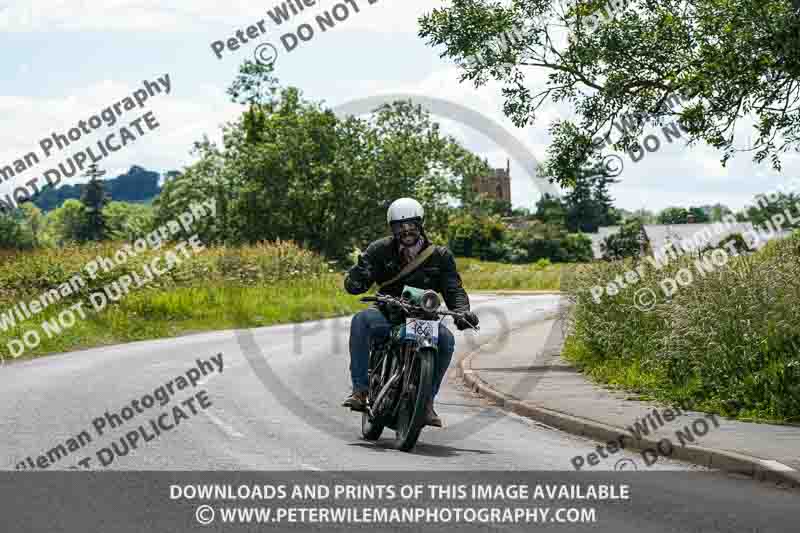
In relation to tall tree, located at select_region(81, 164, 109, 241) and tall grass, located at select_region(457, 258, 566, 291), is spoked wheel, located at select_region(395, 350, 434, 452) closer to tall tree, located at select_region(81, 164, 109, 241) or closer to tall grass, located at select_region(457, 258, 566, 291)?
tall grass, located at select_region(457, 258, 566, 291)

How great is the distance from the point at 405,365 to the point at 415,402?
0.40 m

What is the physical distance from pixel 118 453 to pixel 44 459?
625 mm

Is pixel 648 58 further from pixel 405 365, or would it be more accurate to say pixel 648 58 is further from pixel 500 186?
pixel 500 186

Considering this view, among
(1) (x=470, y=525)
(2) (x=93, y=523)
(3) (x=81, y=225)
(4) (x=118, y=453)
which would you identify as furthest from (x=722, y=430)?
(3) (x=81, y=225)

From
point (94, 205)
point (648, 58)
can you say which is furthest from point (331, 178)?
point (94, 205)


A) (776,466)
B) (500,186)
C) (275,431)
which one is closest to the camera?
(776,466)

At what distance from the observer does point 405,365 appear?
938 cm

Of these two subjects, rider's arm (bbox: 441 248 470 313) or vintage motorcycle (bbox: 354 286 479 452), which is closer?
vintage motorcycle (bbox: 354 286 479 452)

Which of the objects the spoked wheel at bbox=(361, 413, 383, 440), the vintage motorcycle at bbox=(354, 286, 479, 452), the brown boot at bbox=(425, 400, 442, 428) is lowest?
the spoked wheel at bbox=(361, 413, 383, 440)

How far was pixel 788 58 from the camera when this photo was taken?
14.0m

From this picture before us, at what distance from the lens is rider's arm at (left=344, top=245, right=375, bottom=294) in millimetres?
9828

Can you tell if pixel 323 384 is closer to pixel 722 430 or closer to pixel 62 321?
pixel 722 430

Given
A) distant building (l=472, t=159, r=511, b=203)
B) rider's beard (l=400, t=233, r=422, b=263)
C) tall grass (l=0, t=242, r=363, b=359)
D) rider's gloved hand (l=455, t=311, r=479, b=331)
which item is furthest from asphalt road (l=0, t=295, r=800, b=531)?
distant building (l=472, t=159, r=511, b=203)

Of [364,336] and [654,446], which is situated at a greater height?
[364,336]
